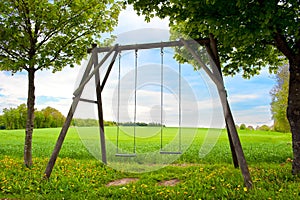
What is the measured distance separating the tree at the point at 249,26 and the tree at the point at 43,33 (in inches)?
97.5

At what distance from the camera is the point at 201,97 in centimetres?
614

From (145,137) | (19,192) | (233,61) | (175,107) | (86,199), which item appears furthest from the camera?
(233,61)

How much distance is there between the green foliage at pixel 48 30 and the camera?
314 inches

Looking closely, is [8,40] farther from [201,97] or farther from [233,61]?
[233,61]

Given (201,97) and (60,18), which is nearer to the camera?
(201,97)

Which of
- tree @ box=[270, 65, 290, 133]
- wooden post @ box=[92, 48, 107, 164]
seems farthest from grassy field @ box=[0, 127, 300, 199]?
tree @ box=[270, 65, 290, 133]

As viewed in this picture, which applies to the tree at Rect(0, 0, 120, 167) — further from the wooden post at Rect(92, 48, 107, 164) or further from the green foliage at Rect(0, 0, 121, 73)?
the wooden post at Rect(92, 48, 107, 164)

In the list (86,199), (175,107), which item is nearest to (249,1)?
(175,107)

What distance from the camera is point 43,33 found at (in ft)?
28.1

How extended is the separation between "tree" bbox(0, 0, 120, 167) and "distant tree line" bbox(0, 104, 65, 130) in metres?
20.4

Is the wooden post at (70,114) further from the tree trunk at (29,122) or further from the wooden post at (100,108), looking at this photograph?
the tree trunk at (29,122)

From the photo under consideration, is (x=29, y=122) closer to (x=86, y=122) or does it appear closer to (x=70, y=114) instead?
(x=86, y=122)

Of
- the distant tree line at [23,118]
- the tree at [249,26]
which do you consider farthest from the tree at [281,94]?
the distant tree line at [23,118]

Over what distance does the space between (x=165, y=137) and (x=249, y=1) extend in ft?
11.1
